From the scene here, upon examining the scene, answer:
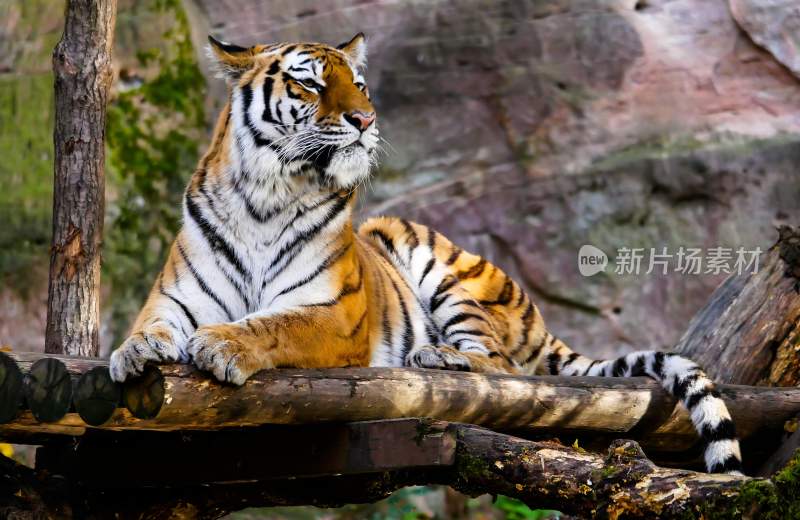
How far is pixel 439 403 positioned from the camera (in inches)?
134

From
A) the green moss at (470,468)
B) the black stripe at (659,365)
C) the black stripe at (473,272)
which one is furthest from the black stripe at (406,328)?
the green moss at (470,468)

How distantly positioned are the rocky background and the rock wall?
0.03 ft

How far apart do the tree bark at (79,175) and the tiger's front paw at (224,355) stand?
4.76 ft

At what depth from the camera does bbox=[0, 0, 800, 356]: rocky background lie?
752 cm

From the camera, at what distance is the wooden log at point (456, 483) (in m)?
2.45

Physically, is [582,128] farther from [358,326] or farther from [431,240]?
[358,326]

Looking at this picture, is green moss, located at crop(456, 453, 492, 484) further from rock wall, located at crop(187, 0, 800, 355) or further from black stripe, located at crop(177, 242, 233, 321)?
rock wall, located at crop(187, 0, 800, 355)

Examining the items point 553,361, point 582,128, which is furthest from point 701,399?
point 582,128

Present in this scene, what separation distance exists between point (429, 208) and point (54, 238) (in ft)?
12.7

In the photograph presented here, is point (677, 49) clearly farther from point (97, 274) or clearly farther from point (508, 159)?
point (97, 274)

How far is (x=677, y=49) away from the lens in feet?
25.1

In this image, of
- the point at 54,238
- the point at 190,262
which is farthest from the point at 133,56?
the point at 190,262

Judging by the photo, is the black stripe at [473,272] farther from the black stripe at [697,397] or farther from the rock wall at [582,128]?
the rock wall at [582,128]

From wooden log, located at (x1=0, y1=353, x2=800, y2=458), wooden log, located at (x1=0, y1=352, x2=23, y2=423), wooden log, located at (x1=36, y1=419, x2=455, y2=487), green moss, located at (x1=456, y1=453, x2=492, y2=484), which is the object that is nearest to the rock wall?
wooden log, located at (x1=0, y1=353, x2=800, y2=458)
